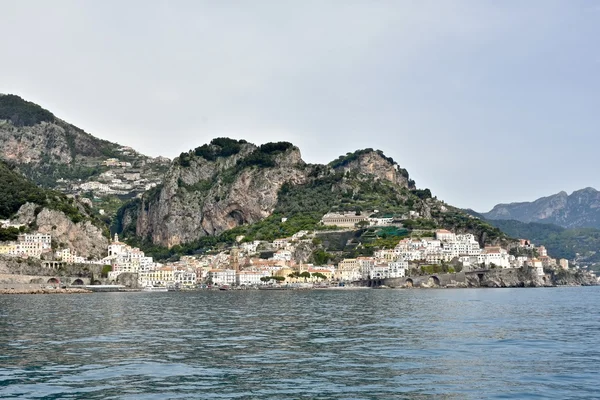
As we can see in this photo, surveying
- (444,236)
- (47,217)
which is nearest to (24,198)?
(47,217)

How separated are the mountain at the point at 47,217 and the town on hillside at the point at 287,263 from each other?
2.79 m

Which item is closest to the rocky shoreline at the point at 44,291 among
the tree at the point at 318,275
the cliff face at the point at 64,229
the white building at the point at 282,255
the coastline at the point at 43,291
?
the coastline at the point at 43,291

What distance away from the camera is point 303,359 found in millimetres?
29922

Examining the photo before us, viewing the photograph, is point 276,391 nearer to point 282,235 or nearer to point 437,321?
point 437,321

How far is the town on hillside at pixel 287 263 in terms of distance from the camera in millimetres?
148500

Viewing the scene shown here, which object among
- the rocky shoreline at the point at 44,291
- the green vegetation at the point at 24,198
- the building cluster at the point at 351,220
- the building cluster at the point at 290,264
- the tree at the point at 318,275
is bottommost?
the rocky shoreline at the point at 44,291

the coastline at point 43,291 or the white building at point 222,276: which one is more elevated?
the white building at point 222,276

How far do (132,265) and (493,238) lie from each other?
90804 millimetres

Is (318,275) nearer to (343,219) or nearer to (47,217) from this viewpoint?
(343,219)

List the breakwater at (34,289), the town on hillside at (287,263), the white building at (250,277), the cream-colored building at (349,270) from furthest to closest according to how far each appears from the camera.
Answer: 1. the cream-colored building at (349,270)
2. the white building at (250,277)
3. the town on hillside at (287,263)
4. the breakwater at (34,289)

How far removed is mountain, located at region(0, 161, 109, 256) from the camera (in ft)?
480

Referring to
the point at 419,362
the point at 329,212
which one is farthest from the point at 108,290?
the point at 419,362

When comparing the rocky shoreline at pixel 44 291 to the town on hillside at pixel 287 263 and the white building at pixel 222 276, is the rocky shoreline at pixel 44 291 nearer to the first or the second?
the town on hillside at pixel 287 263

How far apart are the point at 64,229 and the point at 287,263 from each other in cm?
4790
